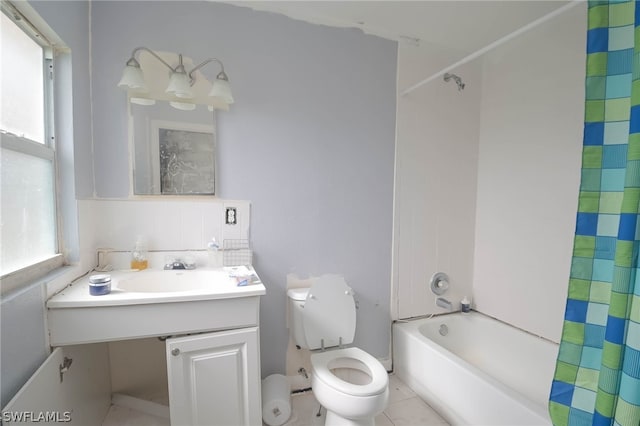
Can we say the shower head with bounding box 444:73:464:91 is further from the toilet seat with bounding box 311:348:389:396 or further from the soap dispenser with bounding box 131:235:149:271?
the soap dispenser with bounding box 131:235:149:271

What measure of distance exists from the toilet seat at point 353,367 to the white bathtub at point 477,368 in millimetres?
433

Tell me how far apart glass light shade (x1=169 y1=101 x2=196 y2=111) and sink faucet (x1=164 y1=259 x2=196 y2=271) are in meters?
0.79

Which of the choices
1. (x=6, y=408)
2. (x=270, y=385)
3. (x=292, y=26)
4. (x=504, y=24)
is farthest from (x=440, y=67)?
(x=6, y=408)

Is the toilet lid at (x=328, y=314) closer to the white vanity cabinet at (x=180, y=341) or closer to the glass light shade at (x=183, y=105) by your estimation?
the white vanity cabinet at (x=180, y=341)

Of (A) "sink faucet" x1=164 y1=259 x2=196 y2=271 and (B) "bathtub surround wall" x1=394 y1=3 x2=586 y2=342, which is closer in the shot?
(A) "sink faucet" x1=164 y1=259 x2=196 y2=271

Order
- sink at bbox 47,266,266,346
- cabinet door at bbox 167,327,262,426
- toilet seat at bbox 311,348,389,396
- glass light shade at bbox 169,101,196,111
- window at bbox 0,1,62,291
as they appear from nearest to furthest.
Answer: window at bbox 0,1,62,291 → sink at bbox 47,266,266,346 → cabinet door at bbox 167,327,262,426 → toilet seat at bbox 311,348,389,396 → glass light shade at bbox 169,101,196,111

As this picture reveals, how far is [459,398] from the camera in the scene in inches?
59.4

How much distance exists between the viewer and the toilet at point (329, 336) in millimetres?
1395

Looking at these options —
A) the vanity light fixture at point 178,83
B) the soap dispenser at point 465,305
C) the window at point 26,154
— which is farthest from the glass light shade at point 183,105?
the soap dispenser at point 465,305

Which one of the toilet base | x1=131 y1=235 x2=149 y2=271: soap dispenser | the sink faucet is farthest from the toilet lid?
x1=131 y1=235 x2=149 y2=271: soap dispenser

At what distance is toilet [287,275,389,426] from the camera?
1395mm

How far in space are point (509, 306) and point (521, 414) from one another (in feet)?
2.81

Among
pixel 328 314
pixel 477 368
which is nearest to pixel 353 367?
pixel 328 314

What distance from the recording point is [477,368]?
1.50 metres
